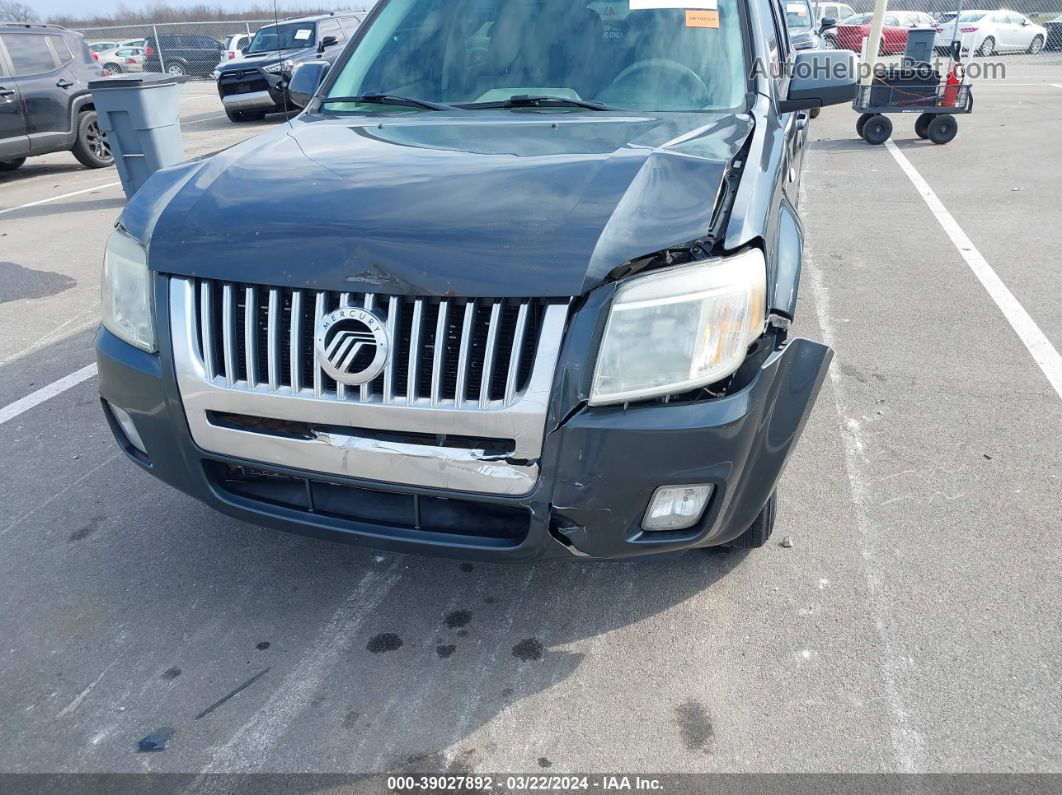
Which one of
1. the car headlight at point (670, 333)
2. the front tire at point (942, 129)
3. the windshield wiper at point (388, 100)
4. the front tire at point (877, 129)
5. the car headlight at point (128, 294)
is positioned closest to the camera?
the car headlight at point (670, 333)

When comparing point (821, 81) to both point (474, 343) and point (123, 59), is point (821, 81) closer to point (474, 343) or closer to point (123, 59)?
point (474, 343)

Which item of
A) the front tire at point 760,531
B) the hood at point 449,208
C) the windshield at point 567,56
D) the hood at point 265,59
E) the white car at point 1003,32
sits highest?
the windshield at point 567,56

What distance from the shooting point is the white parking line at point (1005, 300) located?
4.51 m

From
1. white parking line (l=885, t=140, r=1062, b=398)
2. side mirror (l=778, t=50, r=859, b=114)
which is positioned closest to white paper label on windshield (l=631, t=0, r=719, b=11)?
side mirror (l=778, t=50, r=859, b=114)

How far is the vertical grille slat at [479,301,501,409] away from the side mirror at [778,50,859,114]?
1.96m

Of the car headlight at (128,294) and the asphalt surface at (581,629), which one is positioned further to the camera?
the car headlight at (128,294)

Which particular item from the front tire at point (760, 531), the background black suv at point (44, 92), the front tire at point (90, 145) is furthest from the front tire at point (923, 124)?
the front tire at point (90, 145)

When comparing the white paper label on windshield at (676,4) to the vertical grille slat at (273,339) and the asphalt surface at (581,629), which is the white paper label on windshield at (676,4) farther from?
the vertical grille slat at (273,339)

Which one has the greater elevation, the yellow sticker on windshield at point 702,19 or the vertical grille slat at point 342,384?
the yellow sticker on windshield at point 702,19

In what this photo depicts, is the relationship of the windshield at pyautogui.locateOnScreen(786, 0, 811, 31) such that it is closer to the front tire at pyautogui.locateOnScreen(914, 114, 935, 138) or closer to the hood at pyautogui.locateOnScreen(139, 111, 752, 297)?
the front tire at pyautogui.locateOnScreen(914, 114, 935, 138)

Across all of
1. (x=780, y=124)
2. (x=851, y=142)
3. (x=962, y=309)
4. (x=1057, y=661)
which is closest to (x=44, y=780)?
(x=1057, y=661)

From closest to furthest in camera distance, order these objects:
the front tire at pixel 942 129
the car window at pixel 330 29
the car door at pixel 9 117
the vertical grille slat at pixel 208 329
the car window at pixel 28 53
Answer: the vertical grille slat at pixel 208 329, the car door at pixel 9 117, the car window at pixel 28 53, the front tire at pixel 942 129, the car window at pixel 330 29

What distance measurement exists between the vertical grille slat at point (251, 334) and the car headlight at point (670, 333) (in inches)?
35.6

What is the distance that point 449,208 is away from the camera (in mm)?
2299
